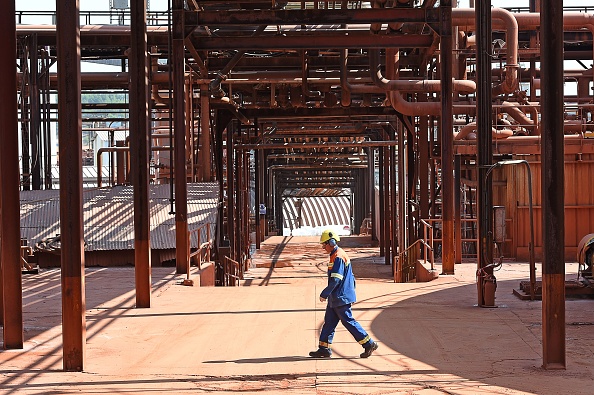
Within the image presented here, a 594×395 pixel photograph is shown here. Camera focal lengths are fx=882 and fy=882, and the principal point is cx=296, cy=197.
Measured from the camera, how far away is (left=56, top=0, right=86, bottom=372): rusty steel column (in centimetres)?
880

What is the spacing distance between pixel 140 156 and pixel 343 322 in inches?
214

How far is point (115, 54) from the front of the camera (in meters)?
26.8

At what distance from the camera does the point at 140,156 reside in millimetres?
13422

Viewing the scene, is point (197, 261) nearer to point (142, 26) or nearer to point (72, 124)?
point (142, 26)

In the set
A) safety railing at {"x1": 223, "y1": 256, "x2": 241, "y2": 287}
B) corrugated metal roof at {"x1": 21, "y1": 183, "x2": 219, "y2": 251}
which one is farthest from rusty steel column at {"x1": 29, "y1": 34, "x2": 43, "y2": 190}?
safety railing at {"x1": 223, "y1": 256, "x2": 241, "y2": 287}

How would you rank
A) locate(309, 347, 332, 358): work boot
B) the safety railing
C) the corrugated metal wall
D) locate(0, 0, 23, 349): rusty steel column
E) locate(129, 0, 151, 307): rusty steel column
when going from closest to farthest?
locate(309, 347, 332, 358): work boot < locate(0, 0, 23, 349): rusty steel column < locate(129, 0, 151, 307): rusty steel column < the safety railing < the corrugated metal wall

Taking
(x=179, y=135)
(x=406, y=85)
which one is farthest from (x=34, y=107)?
(x=406, y=85)

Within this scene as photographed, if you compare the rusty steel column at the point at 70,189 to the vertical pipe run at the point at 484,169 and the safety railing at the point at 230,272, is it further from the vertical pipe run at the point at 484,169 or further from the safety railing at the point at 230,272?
the safety railing at the point at 230,272

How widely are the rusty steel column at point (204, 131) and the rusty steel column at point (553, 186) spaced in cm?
1622

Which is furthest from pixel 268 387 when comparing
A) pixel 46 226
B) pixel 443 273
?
pixel 46 226

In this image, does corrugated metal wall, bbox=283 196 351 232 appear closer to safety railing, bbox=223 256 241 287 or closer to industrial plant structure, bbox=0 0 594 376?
industrial plant structure, bbox=0 0 594 376

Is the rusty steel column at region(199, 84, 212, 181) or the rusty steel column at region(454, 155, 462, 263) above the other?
the rusty steel column at region(199, 84, 212, 181)

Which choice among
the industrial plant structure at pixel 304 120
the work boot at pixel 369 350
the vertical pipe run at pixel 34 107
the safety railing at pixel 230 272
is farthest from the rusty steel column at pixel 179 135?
the work boot at pixel 369 350

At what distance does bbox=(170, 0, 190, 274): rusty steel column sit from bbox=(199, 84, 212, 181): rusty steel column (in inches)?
251
